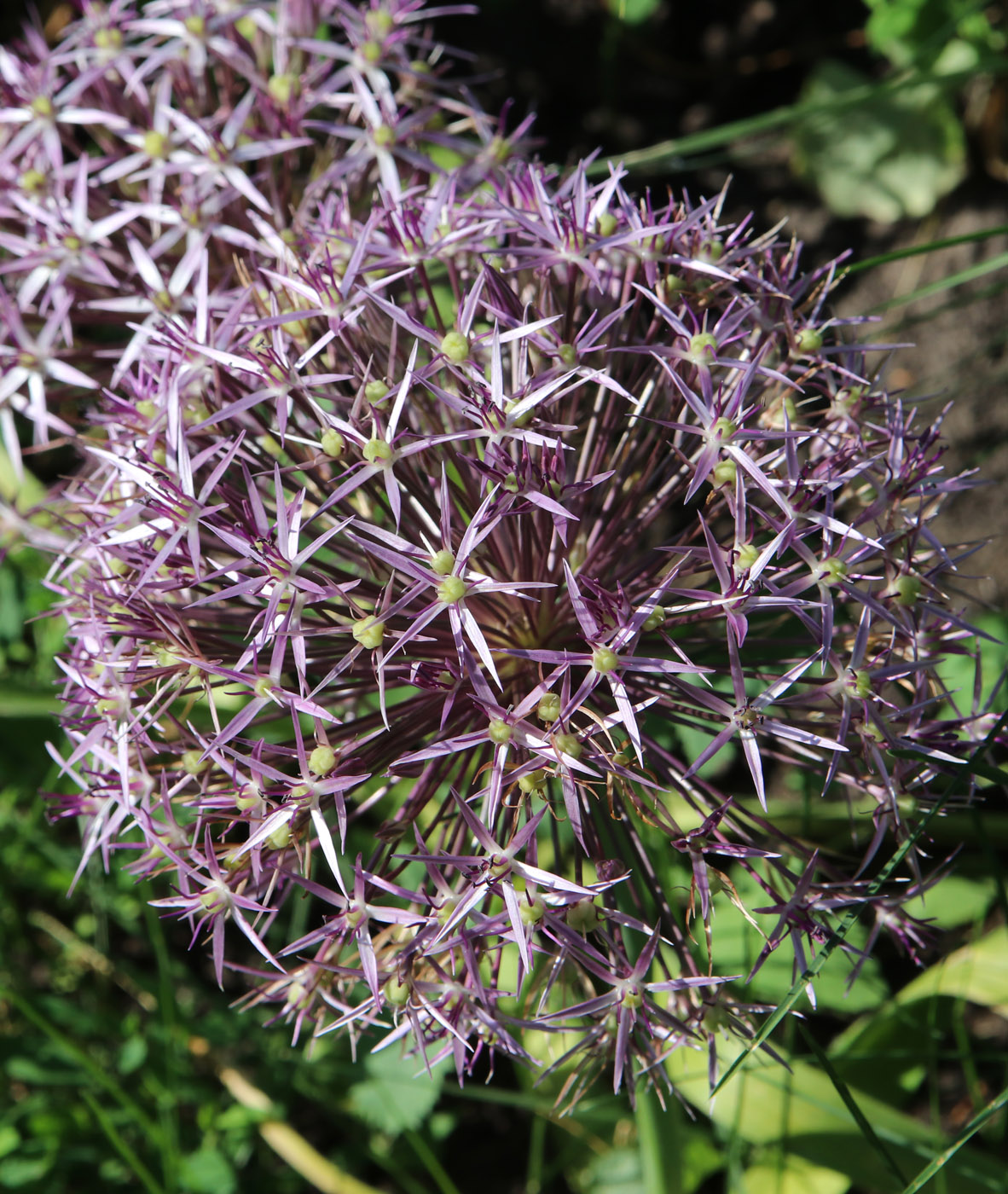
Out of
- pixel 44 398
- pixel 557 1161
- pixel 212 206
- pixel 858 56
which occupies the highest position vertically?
pixel 858 56

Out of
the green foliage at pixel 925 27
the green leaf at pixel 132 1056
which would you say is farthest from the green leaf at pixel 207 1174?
the green foliage at pixel 925 27

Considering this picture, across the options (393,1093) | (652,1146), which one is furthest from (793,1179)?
(393,1093)

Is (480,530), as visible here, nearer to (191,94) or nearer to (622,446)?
(622,446)

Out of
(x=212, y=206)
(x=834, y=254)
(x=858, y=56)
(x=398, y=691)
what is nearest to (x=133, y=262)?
(x=212, y=206)

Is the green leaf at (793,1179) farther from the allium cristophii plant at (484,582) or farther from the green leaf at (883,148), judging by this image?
the green leaf at (883,148)

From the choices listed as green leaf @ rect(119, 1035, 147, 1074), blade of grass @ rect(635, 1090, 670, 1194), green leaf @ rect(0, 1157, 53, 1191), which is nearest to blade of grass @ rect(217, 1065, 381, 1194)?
green leaf @ rect(119, 1035, 147, 1074)
